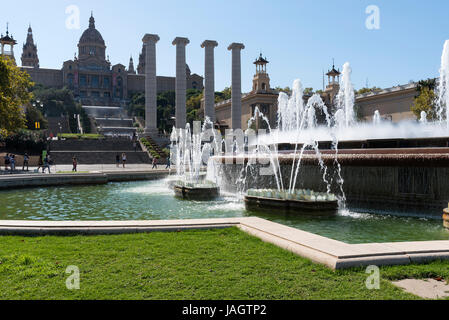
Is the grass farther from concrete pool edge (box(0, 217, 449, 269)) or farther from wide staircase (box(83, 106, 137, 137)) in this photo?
wide staircase (box(83, 106, 137, 137))

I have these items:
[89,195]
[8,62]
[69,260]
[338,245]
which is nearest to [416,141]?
[338,245]

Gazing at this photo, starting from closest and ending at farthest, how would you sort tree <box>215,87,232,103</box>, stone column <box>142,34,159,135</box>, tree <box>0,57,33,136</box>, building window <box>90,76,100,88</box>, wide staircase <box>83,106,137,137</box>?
tree <box>0,57,33,136</box>
stone column <box>142,34,159,135</box>
wide staircase <box>83,106,137,137</box>
tree <box>215,87,232,103</box>
building window <box>90,76,100,88</box>

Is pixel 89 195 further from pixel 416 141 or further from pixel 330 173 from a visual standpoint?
pixel 416 141

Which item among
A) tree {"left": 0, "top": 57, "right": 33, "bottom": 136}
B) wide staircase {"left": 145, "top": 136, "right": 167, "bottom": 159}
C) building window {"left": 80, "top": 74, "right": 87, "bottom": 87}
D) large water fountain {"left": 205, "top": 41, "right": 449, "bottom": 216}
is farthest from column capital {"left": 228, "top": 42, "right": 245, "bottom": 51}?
building window {"left": 80, "top": 74, "right": 87, "bottom": 87}

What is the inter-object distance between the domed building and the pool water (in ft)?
386

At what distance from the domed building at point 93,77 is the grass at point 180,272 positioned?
12723 centimetres

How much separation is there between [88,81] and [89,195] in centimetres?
13273

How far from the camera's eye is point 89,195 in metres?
15.5

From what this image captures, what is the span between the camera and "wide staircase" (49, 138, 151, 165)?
39.2 meters

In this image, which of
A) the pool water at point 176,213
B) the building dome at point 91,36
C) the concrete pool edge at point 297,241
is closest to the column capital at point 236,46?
the pool water at point 176,213

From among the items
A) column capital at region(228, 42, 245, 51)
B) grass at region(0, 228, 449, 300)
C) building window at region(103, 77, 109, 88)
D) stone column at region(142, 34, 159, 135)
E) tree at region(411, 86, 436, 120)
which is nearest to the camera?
grass at region(0, 228, 449, 300)

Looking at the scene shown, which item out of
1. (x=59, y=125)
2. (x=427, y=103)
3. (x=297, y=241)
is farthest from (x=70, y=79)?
(x=297, y=241)

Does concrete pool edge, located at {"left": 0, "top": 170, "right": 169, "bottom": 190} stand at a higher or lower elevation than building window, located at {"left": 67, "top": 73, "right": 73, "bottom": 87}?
lower

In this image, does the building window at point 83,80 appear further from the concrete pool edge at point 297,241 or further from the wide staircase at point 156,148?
the concrete pool edge at point 297,241
